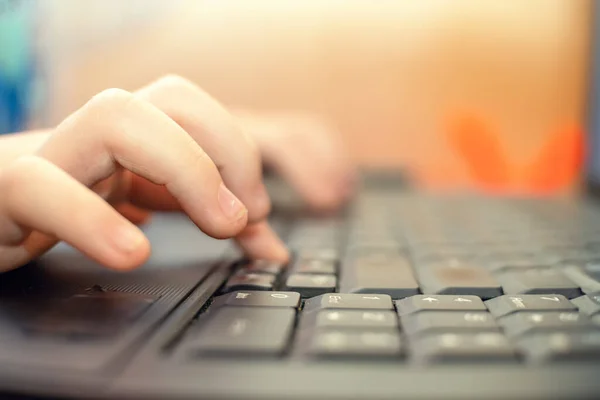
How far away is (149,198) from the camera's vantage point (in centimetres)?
→ 51

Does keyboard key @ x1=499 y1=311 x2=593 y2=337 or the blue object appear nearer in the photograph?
keyboard key @ x1=499 y1=311 x2=593 y2=337

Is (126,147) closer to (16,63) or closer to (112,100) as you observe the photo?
(112,100)

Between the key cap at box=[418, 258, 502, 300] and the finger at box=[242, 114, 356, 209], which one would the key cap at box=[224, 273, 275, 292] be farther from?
the finger at box=[242, 114, 356, 209]

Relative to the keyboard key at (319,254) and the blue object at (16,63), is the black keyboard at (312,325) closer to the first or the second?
the keyboard key at (319,254)

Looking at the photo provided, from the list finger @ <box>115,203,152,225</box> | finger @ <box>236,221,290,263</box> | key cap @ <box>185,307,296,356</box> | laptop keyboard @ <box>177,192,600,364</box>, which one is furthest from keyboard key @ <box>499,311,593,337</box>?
finger @ <box>115,203,152,225</box>

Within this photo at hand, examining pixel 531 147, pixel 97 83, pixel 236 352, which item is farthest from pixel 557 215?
pixel 97 83

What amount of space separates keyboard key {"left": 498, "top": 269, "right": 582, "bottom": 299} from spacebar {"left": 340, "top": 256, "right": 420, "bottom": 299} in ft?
0.19

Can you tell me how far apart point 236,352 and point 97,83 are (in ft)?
3.42

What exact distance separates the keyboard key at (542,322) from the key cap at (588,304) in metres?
0.02

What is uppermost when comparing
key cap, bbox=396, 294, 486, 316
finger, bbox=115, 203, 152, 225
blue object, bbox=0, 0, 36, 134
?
blue object, bbox=0, 0, 36, 134

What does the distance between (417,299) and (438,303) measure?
1cm

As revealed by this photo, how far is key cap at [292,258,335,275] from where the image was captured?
1.34 feet

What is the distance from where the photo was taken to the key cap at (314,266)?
409mm

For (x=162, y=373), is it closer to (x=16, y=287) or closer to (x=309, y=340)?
(x=309, y=340)
